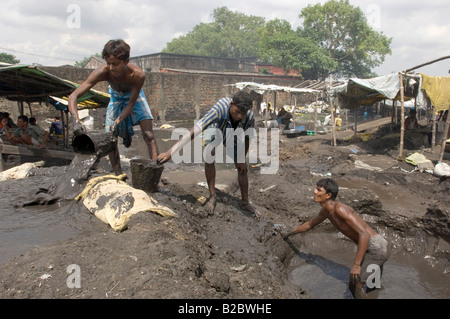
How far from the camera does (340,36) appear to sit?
98.9ft

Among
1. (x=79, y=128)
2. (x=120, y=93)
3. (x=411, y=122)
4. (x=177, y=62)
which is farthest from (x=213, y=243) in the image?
(x=177, y=62)

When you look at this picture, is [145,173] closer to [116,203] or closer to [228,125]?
[116,203]

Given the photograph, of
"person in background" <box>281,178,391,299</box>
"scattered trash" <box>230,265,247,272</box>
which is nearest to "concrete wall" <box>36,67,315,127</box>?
"person in background" <box>281,178,391,299</box>

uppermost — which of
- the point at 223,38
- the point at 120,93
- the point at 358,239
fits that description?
the point at 223,38

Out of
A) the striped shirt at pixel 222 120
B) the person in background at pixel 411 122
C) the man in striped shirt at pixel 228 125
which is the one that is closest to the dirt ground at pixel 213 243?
the man in striped shirt at pixel 228 125

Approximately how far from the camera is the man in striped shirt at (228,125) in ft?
11.3

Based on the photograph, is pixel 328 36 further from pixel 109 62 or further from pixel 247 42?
pixel 109 62

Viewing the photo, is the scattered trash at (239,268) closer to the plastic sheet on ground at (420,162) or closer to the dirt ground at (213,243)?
the dirt ground at (213,243)

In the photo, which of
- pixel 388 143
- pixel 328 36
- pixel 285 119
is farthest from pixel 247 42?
pixel 388 143

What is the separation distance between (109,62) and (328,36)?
1195 inches

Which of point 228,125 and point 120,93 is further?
point 120,93

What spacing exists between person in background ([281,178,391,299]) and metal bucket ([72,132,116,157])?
231 cm

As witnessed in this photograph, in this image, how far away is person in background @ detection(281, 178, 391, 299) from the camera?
3.04 m

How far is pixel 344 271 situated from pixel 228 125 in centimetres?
217
